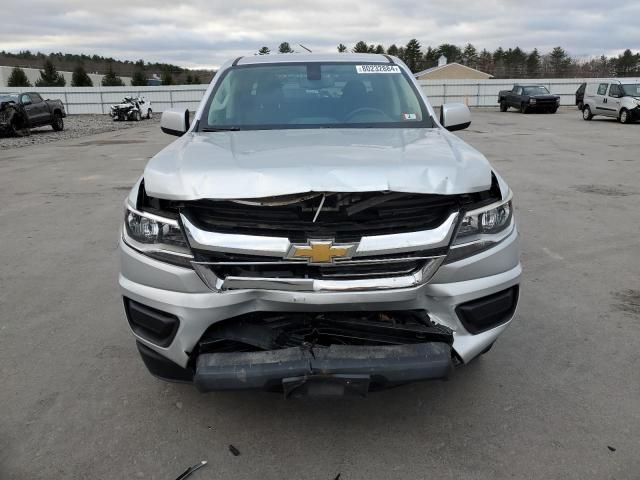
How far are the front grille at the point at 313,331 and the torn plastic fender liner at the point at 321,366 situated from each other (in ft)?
0.28

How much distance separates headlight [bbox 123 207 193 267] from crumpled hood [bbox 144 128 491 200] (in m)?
0.13

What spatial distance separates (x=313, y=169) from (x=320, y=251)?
1.20ft

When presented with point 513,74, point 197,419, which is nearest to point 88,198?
point 197,419

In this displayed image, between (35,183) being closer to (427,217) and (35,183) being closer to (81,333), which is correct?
(81,333)

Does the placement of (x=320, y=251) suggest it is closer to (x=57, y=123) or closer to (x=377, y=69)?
(x=377, y=69)

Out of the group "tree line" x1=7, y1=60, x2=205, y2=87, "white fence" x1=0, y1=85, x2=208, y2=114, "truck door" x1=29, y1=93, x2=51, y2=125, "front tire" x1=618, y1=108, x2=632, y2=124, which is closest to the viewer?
"truck door" x1=29, y1=93, x2=51, y2=125

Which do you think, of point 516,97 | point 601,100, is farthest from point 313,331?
point 516,97

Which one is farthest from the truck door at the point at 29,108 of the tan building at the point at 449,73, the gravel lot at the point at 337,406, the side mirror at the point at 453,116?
the tan building at the point at 449,73

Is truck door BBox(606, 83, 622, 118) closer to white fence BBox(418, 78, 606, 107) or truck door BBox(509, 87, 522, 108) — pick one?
truck door BBox(509, 87, 522, 108)

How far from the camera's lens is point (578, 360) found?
11.3 feet

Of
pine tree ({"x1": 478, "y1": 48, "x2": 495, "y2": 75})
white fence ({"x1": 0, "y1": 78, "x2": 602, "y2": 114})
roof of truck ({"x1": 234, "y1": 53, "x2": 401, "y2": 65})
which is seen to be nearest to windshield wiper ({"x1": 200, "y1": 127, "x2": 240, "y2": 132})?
roof of truck ({"x1": 234, "y1": 53, "x2": 401, "y2": 65})

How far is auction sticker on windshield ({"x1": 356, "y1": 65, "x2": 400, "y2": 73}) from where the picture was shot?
13.7ft

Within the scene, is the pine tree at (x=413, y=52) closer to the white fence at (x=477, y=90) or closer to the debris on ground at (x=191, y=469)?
the white fence at (x=477, y=90)

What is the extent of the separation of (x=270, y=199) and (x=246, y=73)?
2.13m
